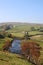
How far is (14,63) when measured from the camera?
33.8m

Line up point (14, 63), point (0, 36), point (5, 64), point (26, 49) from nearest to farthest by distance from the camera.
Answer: point (5, 64)
point (14, 63)
point (26, 49)
point (0, 36)

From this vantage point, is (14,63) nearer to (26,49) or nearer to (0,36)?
(26,49)

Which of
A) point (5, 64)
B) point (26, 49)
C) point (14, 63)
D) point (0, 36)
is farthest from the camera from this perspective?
point (0, 36)

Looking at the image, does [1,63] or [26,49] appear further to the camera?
[26,49]

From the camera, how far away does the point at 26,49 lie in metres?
80.9

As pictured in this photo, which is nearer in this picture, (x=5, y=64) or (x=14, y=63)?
(x=5, y=64)

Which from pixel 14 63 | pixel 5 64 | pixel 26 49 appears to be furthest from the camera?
pixel 26 49

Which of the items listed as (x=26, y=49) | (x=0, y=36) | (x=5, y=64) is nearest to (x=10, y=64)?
(x=5, y=64)

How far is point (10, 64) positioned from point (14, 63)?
1573mm

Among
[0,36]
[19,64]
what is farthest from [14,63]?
[0,36]

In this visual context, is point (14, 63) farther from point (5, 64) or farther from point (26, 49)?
point (26, 49)

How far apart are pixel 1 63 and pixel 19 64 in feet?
13.1

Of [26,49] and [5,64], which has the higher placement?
[5,64]

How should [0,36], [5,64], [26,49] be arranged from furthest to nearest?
[0,36] < [26,49] < [5,64]
